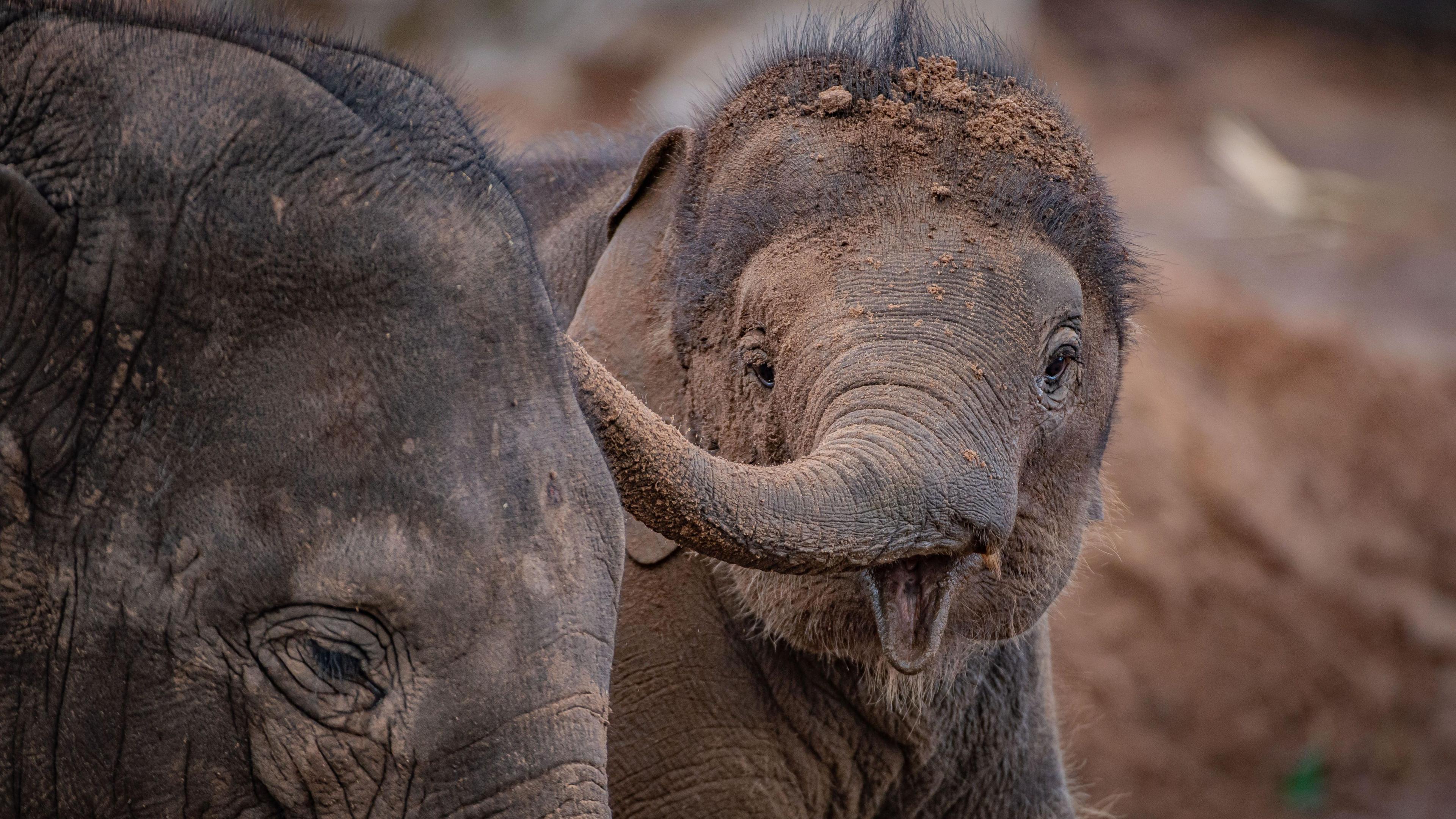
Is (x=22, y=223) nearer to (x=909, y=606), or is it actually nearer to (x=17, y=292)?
(x=17, y=292)

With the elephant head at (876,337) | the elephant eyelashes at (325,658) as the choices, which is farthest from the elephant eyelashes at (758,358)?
the elephant eyelashes at (325,658)

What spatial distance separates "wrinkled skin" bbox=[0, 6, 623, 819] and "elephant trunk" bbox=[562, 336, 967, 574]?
122 mm

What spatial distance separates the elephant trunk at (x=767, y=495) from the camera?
194cm

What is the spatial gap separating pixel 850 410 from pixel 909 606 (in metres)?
0.32

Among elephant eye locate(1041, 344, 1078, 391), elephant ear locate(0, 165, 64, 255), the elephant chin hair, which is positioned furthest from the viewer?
the elephant chin hair

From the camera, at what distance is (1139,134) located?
11.3m

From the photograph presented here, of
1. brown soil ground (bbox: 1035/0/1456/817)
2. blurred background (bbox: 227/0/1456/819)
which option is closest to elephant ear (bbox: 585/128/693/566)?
blurred background (bbox: 227/0/1456/819)

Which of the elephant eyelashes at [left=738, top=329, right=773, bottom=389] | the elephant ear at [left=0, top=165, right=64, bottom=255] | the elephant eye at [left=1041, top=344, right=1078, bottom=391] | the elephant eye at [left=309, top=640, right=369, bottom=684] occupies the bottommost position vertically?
the elephant eye at [left=309, top=640, right=369, bottom=684]

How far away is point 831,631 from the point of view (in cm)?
267

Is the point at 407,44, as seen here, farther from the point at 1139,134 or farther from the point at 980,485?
the point at 980,485

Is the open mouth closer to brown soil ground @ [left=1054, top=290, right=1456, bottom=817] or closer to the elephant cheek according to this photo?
the elephant cheek

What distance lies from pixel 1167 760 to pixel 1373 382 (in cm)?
226

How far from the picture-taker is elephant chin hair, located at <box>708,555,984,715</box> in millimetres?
2637

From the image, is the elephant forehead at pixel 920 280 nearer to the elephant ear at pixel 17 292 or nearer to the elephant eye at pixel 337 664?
the elephant eye at pixel 337 664
